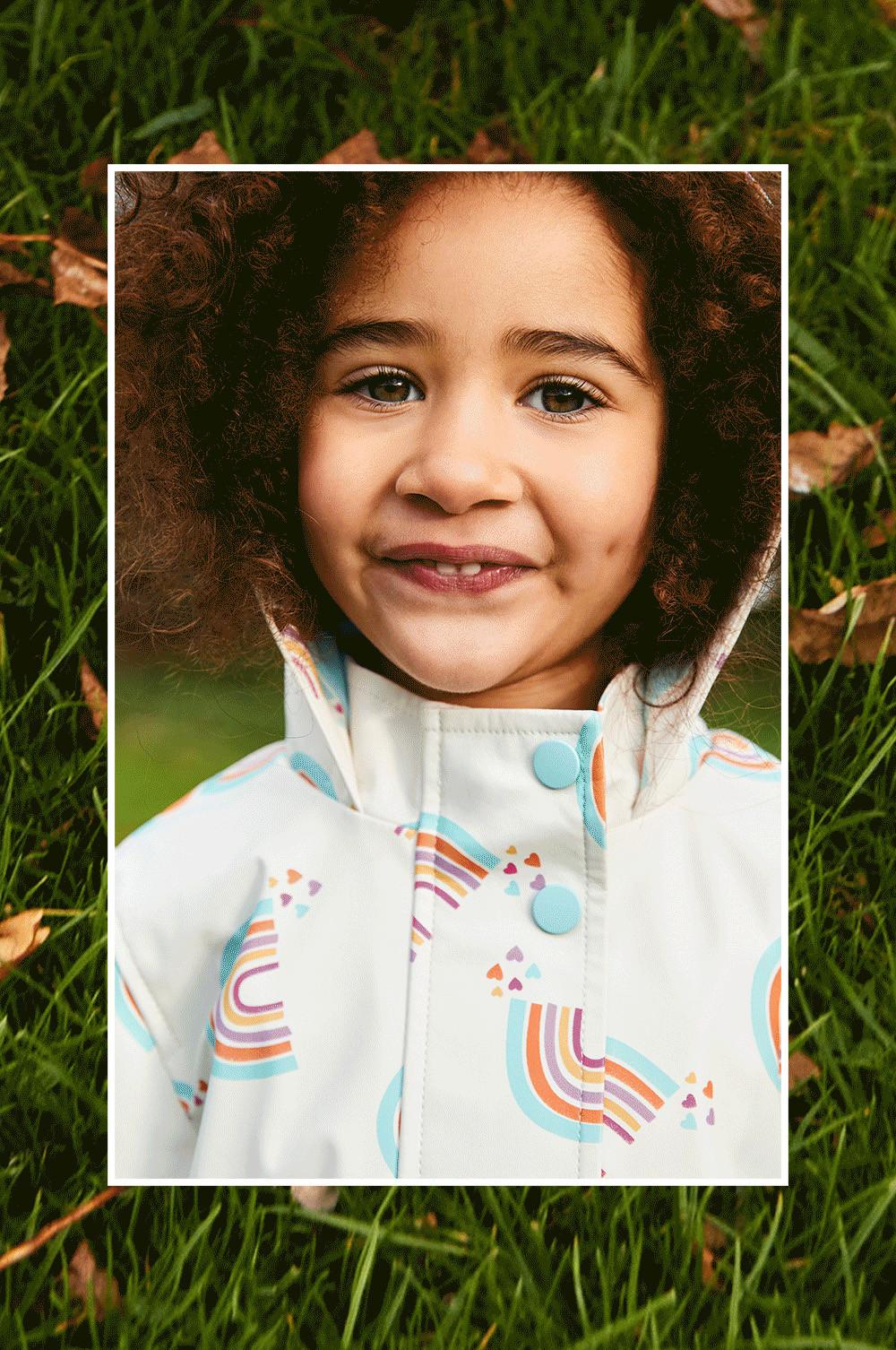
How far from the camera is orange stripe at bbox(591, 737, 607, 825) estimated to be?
0.74m

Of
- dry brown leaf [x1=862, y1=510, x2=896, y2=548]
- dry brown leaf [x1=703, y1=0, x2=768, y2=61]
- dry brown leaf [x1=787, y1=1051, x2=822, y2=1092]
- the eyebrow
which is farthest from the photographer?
dry brown leaf [x1=703, y1=0, x2=768, y2=61]

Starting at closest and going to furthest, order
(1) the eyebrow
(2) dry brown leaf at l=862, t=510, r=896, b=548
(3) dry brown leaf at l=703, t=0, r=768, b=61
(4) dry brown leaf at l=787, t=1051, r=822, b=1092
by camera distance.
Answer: (1) the eyebrow
(4) dry brown leaf at l=787, t=1051, r=822, b=1092
(2) dry brown leaf at l=862, t=510, r=896, b=548
(3) dry brown leaf at l=703, t=0, r=768, b=61

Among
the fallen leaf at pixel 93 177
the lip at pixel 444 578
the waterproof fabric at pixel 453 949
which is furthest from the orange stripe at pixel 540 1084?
the fallen leaf at pixel 93 177

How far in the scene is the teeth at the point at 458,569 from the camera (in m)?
0.74

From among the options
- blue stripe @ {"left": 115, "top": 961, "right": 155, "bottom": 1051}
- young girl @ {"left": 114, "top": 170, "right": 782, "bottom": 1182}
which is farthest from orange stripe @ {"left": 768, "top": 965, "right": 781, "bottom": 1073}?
blue stripe @ {"left": 115, "top": 961, "right": 155, "bottom": 1051}

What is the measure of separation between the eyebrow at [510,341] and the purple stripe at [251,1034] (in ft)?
1.13

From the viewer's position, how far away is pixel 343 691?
76 cm

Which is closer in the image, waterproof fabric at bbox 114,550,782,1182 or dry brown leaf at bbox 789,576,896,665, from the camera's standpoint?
waterproof fabric at bbox 114,550,782,1182

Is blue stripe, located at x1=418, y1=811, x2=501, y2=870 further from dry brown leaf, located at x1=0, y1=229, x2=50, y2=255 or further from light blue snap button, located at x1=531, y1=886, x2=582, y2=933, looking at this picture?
dry brown leaf, located at x1=0, y1=229, x2=50, y2=255

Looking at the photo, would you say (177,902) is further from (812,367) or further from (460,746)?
(812,367)

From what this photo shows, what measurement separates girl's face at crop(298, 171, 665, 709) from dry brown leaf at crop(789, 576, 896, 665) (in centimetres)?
21

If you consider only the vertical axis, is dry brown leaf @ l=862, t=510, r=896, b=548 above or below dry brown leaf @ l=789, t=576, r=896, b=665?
above

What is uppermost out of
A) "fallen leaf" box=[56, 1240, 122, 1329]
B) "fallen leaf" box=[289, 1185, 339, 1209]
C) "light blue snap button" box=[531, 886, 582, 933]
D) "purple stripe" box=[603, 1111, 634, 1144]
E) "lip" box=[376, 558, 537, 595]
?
"lip" box=[376, 558, 537, 595]

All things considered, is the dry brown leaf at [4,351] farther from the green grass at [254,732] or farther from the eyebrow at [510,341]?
the eyebrow at [510,341]
